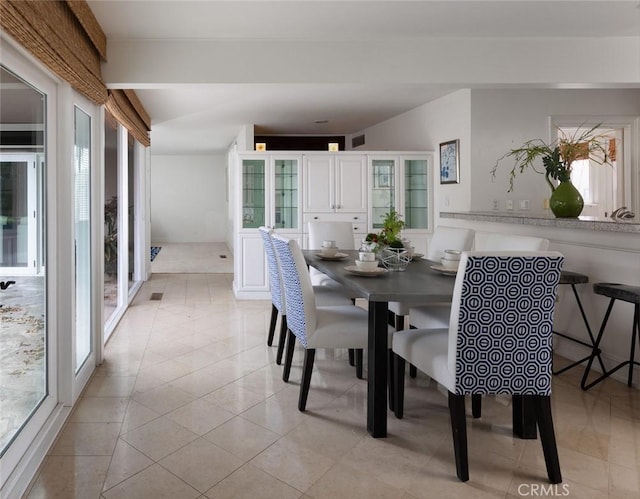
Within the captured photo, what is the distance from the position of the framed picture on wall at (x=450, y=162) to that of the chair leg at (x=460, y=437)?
135 inches

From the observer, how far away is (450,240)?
368 cm

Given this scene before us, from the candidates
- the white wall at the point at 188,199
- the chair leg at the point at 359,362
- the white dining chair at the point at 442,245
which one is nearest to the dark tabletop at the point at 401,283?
the white dining chair at the point at 442,245

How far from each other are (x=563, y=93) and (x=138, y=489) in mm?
4978

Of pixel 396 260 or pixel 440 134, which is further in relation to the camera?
pixel 440 134

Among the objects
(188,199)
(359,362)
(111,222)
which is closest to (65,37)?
(359,362)

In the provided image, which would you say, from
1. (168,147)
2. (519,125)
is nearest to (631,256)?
(519,125)

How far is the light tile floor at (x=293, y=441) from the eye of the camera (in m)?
1.94

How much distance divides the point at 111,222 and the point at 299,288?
3115 millimetres

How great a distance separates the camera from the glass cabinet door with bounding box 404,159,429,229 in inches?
227

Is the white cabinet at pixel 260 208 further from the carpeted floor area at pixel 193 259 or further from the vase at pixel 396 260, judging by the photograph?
the vase at pixel 396 260

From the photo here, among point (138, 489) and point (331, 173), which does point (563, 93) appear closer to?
point (331, 173)

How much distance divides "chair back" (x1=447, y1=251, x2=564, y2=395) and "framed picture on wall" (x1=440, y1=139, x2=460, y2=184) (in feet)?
10.6

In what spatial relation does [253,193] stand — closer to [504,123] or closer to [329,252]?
[329,252]

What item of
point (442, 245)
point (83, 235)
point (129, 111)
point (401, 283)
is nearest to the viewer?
point (401, 283)
